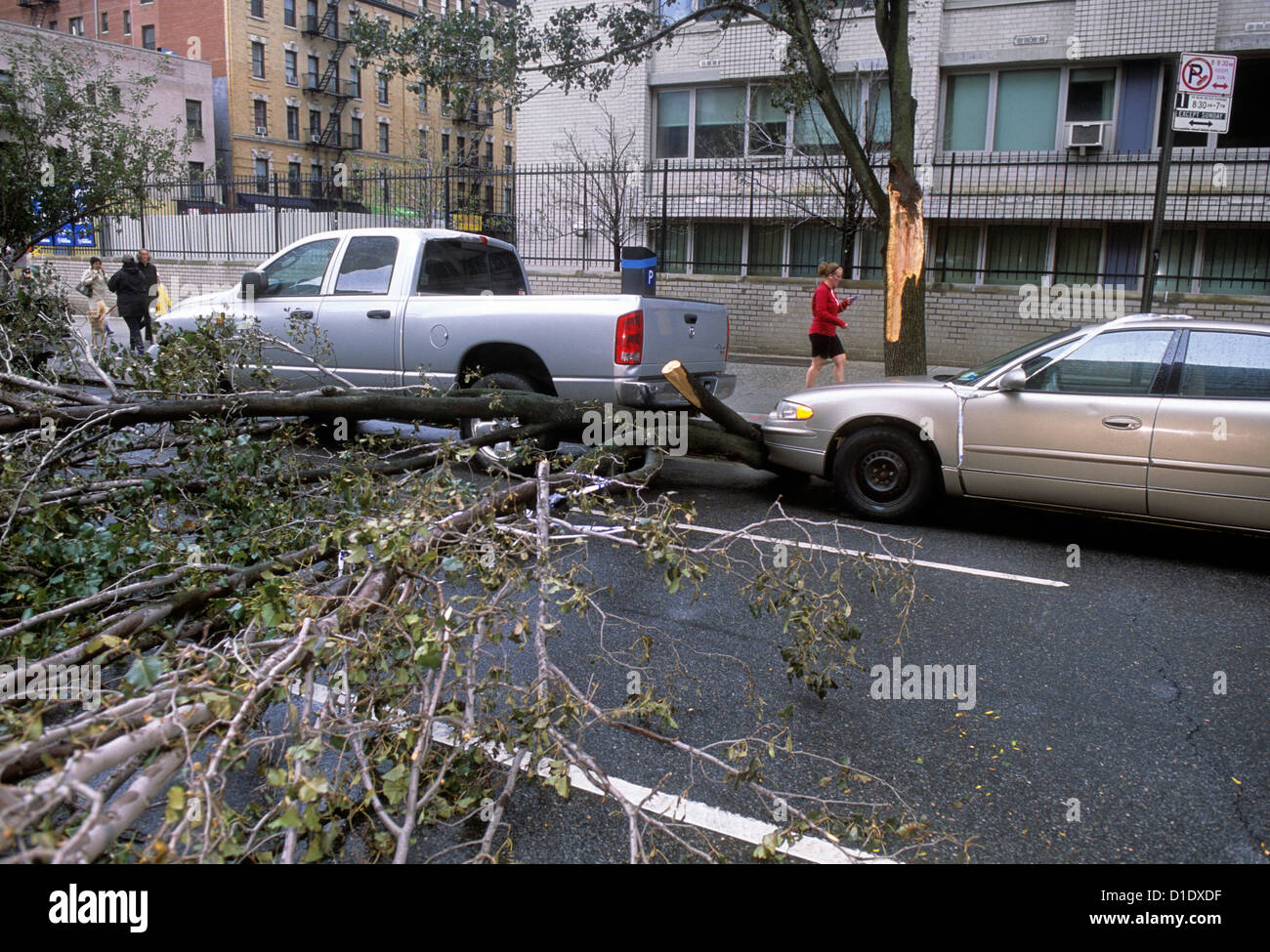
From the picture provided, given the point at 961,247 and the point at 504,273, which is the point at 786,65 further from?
the point at 961,247

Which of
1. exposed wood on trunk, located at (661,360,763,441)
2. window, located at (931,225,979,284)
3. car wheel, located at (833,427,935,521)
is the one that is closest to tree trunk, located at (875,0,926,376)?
exposed wood on trunk, located at (661,360,763,441)

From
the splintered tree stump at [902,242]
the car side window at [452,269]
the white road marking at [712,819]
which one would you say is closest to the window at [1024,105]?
the splintered tree stump at [902,242]

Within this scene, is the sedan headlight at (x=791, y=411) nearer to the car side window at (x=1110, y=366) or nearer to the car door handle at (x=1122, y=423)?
the car side window at (x=1110, y=366)

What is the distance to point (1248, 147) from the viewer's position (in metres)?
18.2

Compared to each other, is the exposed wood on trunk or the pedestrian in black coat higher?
the pedestrian in black coat

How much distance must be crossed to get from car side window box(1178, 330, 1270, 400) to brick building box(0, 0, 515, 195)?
4186 centimetres

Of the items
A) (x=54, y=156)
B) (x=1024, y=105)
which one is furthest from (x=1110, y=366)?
(x=54, y=156)

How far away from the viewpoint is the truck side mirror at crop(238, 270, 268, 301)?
917 cm

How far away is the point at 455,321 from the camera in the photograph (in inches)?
341

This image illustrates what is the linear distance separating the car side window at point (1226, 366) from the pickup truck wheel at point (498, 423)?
4.39 meters

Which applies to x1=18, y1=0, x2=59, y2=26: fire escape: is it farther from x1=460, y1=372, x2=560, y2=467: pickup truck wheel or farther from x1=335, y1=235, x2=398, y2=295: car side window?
x1=460, y1=372, x2=560, y2=467: pickup truck wheel

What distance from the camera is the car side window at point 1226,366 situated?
20.7 ft

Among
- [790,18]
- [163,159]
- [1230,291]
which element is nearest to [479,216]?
[163,159]

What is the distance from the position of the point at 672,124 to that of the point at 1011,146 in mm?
7621
